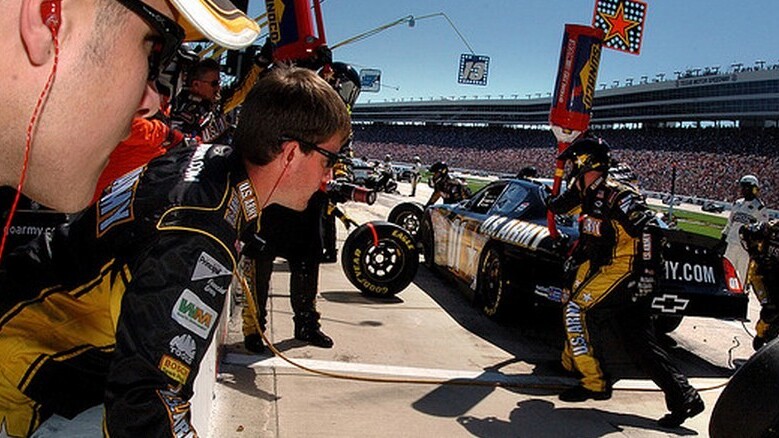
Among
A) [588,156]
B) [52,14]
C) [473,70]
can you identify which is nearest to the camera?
[52,14]

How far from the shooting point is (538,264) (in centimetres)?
582

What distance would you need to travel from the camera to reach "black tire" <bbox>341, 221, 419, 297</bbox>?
674cm

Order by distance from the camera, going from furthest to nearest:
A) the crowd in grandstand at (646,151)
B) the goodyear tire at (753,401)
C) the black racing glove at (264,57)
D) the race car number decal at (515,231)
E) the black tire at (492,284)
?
1. the crowd in grandstand at (646,151)
2. the black tire at (492,284)
3. the race car number decal at (515,231)
4. the black racing glove at (264,57)
5. the goodyear tire at (753,401)

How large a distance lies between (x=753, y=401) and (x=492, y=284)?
364cm

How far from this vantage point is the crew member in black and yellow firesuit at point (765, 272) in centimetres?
638

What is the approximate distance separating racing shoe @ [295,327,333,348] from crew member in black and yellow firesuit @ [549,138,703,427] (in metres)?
1.82

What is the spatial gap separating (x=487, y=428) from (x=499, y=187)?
4.47 metres

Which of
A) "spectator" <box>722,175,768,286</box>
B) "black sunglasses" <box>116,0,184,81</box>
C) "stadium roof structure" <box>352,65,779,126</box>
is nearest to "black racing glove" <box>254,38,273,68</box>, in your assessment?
"black sunglasses" <box>116,0,184,81</box>

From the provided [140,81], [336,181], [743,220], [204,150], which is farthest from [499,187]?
Answer: [140,81]

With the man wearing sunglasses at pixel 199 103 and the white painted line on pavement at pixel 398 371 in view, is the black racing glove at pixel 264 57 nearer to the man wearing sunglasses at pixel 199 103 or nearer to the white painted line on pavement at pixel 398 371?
the man wearing sunglasses at pixel 199 103

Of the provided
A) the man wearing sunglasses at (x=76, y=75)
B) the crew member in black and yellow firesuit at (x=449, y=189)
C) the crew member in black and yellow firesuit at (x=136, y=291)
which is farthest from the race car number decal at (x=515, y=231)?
the man wearing sunglasses at (x=76, y=75)

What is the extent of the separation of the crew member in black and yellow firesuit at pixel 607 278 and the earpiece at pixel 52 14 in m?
4.41

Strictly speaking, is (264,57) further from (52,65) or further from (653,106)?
(653,106)

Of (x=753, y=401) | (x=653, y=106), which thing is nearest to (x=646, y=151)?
(x=653, y=106)
